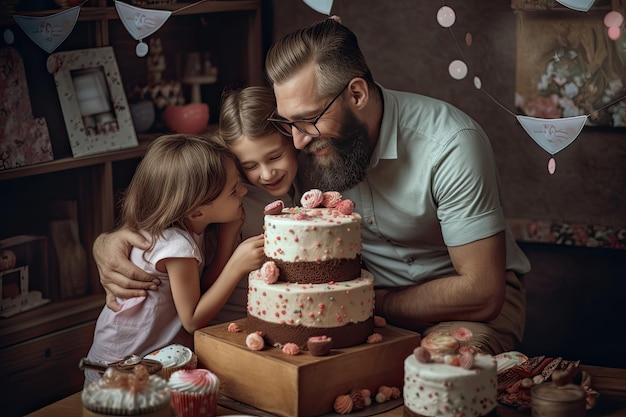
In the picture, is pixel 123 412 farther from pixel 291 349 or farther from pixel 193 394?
pixel 291 349

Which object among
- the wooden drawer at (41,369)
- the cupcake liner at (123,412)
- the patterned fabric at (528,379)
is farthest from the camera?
the wooden drawer at (41,369)

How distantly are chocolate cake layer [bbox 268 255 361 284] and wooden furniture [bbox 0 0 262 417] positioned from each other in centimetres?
114

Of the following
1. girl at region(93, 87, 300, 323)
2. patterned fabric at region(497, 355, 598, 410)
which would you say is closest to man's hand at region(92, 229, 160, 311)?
girl at region(93, 87, 300, 323)

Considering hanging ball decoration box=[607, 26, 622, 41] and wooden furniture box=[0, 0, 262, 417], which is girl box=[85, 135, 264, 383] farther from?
hanging ball decoration box=[607, 26, 622, 41]

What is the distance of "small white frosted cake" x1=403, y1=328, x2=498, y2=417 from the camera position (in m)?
1.83

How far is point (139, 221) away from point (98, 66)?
97 centimetres

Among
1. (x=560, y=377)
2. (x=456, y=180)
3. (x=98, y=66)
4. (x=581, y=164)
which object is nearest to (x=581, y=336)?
(x=581, y=164)

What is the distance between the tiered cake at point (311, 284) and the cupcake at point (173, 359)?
0.19 m

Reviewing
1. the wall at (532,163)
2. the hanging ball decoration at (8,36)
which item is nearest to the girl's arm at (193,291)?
the hanging ball decoration at (8,36)

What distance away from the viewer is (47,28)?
2.70 meters

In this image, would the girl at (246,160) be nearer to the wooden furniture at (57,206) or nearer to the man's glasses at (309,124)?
the man's glasses at (309,124)

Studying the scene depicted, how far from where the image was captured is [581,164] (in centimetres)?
341

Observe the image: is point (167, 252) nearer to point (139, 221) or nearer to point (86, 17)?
point (139, 221)

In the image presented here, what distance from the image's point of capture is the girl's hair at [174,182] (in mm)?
2412
